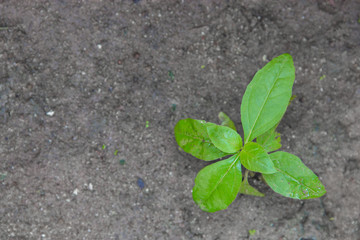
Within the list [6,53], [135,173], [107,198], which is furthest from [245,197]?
[6,53]

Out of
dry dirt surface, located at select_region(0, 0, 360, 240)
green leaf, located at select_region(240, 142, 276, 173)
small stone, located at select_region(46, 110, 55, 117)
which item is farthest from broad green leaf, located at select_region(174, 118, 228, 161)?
small stone, located at select_region(46, 110, 55, 117)

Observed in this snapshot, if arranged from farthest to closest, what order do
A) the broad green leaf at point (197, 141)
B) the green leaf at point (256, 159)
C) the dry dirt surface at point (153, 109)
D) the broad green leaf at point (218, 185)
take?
the dry dirt surface at point (153, 109) < the broad green leaf at point (197, 141) < the broad green leaf at point (218, 185) < the green leaf at point (256, 159)

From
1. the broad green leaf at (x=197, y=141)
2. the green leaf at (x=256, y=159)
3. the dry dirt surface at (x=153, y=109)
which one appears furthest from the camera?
the dry dirt surface at (x=153, y=109)

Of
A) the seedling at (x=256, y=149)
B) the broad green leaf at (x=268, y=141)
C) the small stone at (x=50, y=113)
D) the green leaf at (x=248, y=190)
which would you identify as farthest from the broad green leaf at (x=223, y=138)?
the small stone at (x=50, y=113)

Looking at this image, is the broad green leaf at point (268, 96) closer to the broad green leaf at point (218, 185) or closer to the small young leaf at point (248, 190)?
the broad green leaf at point (218, 185)

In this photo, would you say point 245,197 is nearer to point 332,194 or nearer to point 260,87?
point 332,194

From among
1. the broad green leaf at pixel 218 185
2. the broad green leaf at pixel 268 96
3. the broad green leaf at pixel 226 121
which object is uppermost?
the broad green leaf at pixel 268 96

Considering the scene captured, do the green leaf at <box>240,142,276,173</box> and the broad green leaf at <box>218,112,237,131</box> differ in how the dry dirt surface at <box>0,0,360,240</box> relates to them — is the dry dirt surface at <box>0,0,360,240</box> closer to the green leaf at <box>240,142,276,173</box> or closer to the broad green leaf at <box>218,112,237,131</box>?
the broad green leaf at <box>218,112,237,131</box>
